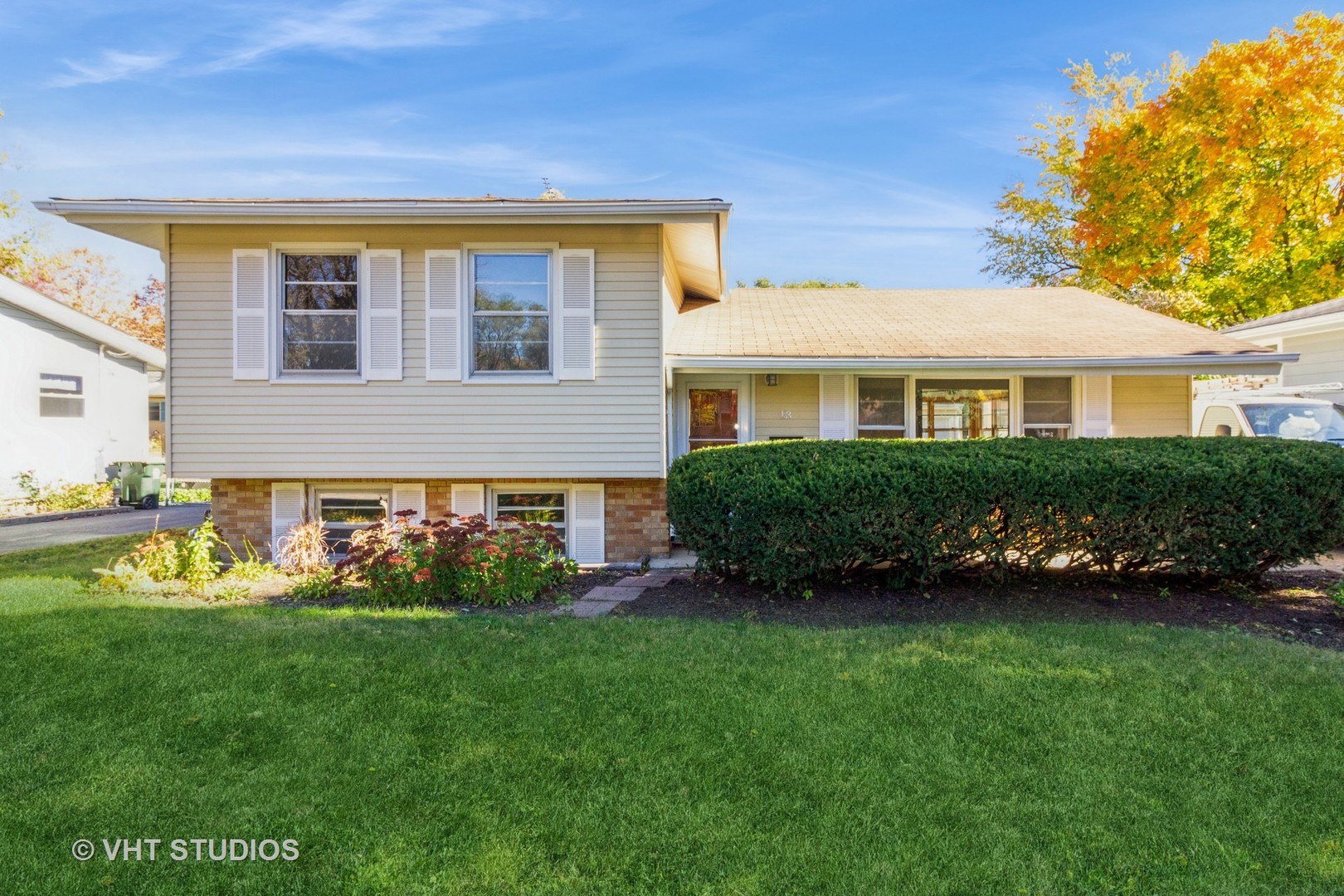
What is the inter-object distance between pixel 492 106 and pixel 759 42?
212 inches

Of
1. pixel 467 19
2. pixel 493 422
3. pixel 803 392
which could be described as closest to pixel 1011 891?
pixel 493 422

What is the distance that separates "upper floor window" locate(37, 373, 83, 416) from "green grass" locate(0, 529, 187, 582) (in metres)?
7.92

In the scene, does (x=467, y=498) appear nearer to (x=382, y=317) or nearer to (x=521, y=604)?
(x=382, y=317)

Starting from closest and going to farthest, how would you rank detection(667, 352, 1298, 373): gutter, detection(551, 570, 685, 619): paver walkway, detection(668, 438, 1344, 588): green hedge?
1. detection(668, 438, 1344, 588): green hedge
2. detection(551, 570, 685, 619): paver walkway
3. detection(667, 352, 1298, 373): gutter

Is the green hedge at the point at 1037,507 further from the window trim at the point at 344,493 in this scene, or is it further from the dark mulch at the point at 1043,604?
the window trim at the point at 344,493

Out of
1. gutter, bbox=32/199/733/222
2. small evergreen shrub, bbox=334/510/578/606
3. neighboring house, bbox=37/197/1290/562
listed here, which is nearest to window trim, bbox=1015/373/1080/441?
neighboring house, bbox=37/197/1290/562

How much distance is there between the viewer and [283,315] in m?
8.32

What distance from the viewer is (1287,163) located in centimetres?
1692

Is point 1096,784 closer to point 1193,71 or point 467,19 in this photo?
point 467,19

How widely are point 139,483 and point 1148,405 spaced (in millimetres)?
20033

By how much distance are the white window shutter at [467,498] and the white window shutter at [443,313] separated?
4.46 feet

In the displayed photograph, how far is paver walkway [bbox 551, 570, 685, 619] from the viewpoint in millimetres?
6043

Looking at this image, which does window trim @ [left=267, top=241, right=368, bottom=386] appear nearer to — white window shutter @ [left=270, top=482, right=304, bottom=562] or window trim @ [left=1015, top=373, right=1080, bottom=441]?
white window shutter @ [left=270, top=482, right=304, bottom=562]

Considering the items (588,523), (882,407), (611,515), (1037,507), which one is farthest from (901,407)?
(588,523)
